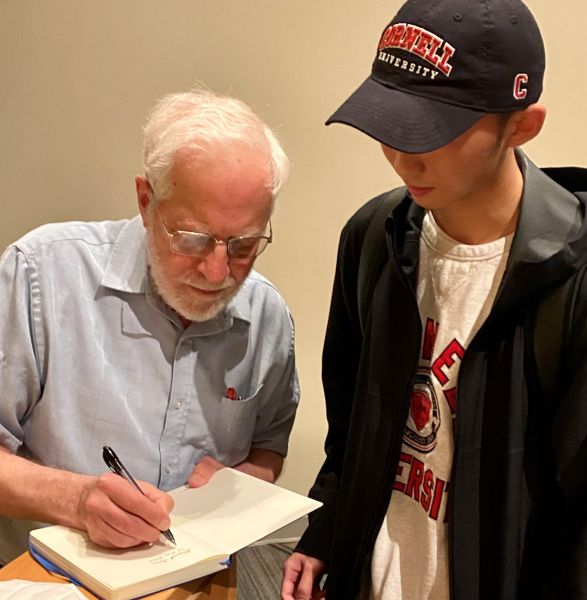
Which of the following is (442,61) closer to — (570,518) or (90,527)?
(570,518)

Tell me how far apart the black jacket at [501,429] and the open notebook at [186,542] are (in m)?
0.13

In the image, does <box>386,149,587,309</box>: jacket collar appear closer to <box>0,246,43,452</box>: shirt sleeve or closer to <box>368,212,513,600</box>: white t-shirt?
<box>368,212,513,600</box>: white t-shirt

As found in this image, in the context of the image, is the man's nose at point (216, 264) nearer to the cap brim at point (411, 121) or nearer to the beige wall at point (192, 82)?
the cap brim at point (411, 121)

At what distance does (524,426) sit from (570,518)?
0.42 feet

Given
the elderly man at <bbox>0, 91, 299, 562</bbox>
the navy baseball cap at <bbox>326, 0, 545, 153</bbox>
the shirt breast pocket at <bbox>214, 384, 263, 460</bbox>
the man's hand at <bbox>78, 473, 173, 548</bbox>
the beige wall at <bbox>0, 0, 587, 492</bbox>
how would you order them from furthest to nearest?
the beige wall at <bbox>0, 0, 587, 492</bbox> → the shirt breast pocket at <bbox>214, 384, 263, 460</bbox> → the elderly man at <bbox>0, 91, 299, 562</bbox> → the man's hand at <bbox>78, 473, 173, 548</bbox> → the navy baseball cap at <bbox>326, 0, 545, 153</bbox>

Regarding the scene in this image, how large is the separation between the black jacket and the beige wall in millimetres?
1172

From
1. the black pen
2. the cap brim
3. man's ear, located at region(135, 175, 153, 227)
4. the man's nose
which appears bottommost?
the black pen

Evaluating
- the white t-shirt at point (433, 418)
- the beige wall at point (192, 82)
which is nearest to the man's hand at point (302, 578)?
the white t-shirt at point (433, 418)

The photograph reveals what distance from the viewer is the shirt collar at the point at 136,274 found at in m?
1.31

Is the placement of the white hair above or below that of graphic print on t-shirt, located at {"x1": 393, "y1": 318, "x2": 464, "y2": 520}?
above

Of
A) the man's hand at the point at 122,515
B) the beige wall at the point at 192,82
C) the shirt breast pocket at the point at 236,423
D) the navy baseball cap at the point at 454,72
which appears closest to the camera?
the navy baseball cap at the point at 454,72

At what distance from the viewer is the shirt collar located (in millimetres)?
1313

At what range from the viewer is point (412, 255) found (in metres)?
1.10

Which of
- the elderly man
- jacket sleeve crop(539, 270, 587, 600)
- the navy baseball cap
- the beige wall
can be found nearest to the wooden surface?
the elderly man
